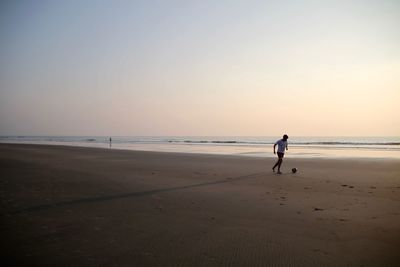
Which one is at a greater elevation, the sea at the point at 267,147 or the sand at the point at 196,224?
the sea at the point at 267,147

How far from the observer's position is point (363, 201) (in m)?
8.85

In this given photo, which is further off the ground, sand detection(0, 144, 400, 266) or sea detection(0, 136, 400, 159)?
sea detection(0, 136, 400, 159)

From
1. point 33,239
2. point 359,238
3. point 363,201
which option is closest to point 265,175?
point 363,201

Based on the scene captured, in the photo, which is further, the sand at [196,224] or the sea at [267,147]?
the sea at [267,147]

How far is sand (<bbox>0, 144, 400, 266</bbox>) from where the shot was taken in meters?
4.84

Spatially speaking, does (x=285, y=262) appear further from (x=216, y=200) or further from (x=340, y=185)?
(x=340, y=185)

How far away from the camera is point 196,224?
649cm

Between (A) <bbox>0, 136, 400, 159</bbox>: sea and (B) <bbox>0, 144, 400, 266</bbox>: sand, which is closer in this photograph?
(B) <bbox>0, 144, 400, 266</bbox>: sand

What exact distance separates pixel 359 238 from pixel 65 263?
4.77 meters

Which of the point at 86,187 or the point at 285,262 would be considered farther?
the point at 86,187

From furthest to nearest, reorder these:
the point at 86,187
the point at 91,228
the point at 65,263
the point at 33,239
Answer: the point at 86,187 → the point at 91,228 → the point at 33,239 → the point at 65,263

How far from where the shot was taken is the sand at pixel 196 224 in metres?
4.84

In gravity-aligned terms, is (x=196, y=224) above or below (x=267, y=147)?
below

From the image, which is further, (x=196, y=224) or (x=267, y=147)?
(x=267, y=147)
